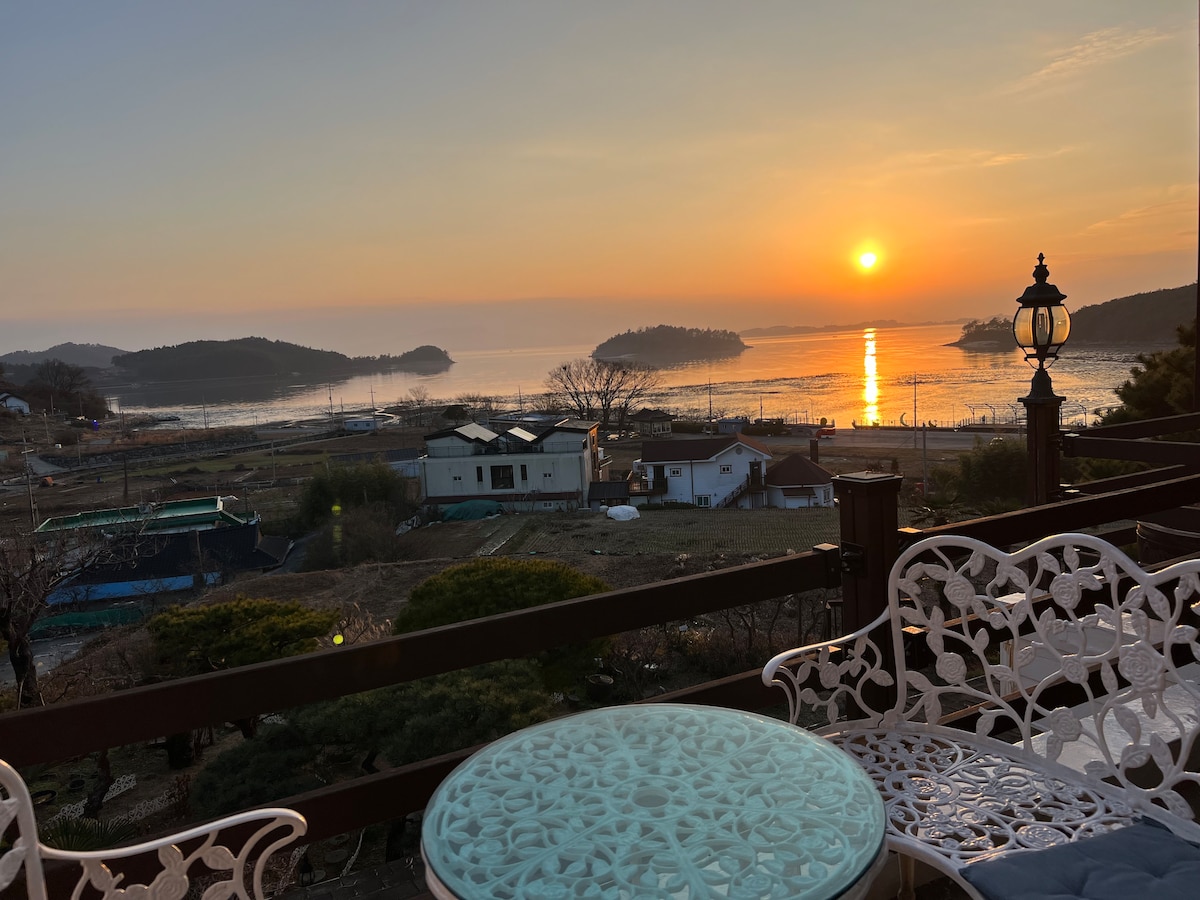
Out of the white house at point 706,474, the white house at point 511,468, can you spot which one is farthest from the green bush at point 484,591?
the white house at point 511,468

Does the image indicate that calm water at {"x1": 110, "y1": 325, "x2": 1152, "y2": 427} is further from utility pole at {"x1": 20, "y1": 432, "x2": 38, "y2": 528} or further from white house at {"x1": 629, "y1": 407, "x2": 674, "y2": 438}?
utility pole at {"x1": 20, "y1": 432, "x2": 38, "y2": 528}

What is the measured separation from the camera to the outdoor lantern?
4.14 metres

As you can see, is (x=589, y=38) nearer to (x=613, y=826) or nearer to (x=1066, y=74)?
(x=1066, y=74)

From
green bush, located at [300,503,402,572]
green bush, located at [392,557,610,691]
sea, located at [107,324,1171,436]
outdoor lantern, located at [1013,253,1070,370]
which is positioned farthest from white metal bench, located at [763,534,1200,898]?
Result: green bush, located at [300,503,402,572]

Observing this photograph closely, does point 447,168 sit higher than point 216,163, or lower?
lower

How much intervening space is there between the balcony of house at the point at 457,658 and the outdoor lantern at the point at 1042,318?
2.35 meters

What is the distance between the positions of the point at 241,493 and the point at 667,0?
3067 cm

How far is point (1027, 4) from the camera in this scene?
632 centimetres

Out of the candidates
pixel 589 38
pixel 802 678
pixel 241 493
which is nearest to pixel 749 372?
pixel 241 493

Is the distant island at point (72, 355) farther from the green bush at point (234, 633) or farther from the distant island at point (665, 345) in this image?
the distant island at point (665, 345)

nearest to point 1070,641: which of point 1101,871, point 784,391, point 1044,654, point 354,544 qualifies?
point 1044,654

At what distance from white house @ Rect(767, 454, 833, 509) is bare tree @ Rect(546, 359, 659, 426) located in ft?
64.0

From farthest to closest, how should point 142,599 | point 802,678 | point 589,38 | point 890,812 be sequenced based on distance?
point 142,599 < point 589,38 < point 802,678 < point 890,812

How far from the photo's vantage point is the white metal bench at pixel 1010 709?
3.80 ft
